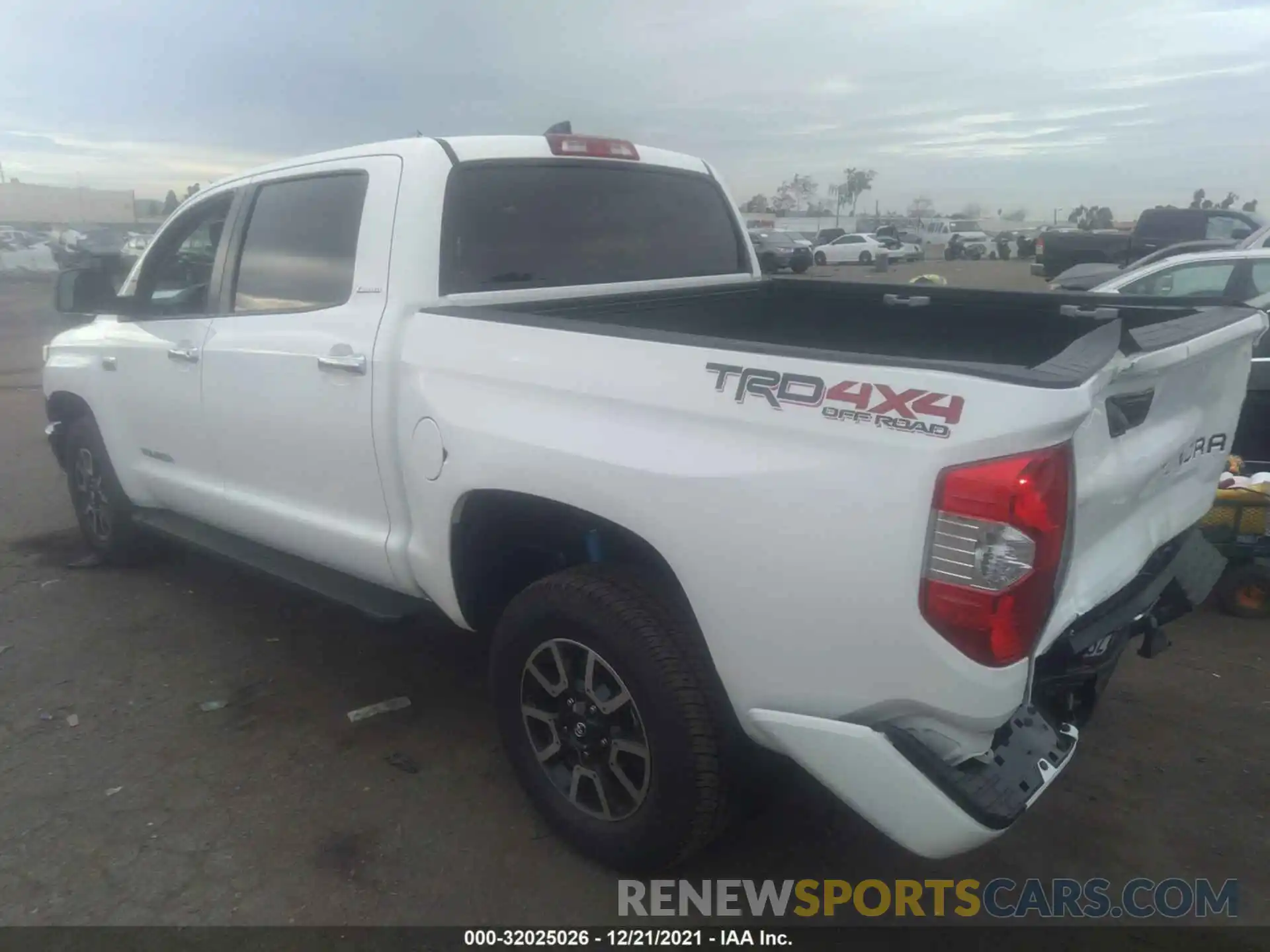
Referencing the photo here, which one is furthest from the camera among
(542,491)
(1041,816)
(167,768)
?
(167,768)

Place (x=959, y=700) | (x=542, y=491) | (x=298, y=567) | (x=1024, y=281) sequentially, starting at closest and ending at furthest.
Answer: (x=959, y=700)
(x=542, y=491)
(x=298, y=567)
(x=1024, y=281)

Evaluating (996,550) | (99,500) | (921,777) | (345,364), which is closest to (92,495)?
(99,500)

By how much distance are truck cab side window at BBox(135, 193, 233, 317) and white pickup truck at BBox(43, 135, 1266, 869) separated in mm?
19

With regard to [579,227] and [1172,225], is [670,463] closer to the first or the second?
[579,227]

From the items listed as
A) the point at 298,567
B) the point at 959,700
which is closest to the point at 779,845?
the point at 959,700

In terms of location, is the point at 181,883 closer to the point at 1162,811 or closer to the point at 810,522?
the point at 810,522

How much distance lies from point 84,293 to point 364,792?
2762 mm

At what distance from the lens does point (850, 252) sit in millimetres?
40281

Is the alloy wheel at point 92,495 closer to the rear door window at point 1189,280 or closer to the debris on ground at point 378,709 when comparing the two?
the debris on ground at point 378,709

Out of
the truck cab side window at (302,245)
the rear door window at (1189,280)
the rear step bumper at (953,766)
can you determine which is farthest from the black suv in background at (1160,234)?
the rear step bumper at (953,766)

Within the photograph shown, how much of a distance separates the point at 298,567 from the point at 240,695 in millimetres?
651

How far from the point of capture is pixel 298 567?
3.90m

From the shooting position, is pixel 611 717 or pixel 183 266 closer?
pixel 611 717

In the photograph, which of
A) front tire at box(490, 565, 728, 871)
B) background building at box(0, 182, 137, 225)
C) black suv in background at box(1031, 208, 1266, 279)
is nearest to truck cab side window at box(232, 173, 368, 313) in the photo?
front tire at box(490, 565, 728, 871)
